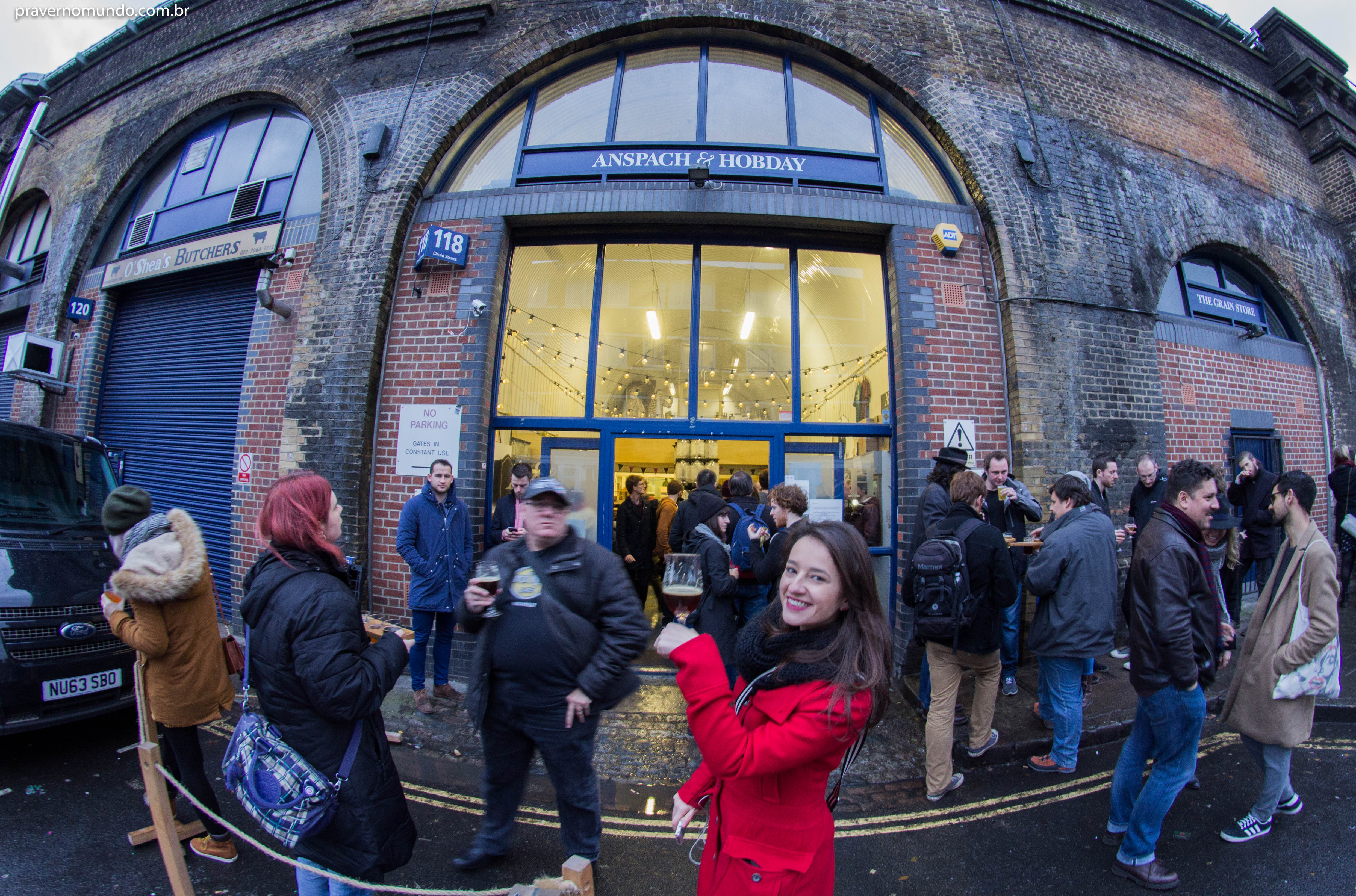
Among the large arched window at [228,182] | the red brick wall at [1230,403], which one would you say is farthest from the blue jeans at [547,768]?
the red brick wall at [1230,403]

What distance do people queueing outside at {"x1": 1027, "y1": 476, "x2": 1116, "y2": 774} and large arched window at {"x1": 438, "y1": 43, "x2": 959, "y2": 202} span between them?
4.34 meters

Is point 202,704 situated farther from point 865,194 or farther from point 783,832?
point 865,194

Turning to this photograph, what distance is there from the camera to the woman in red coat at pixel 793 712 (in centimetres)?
151

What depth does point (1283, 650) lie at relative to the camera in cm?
→ 297

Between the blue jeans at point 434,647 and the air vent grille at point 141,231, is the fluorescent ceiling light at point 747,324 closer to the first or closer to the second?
the blue jeans at point 434,647

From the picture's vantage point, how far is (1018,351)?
579cm

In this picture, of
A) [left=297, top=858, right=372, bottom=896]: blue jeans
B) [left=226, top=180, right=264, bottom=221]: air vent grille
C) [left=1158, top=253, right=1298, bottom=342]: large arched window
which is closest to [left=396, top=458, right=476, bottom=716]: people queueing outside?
[left=297, top=858, right=372, bottom=896]: blue jeans

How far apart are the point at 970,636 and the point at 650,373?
4056 mm

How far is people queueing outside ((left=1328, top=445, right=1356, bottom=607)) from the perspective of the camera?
6.49 metres

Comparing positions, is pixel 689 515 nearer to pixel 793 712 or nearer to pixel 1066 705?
pixel 1066 705

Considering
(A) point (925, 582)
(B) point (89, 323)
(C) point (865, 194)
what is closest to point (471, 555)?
(A) point (925, 582)

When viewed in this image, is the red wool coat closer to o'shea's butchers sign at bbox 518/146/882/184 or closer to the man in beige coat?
the man in beige coat

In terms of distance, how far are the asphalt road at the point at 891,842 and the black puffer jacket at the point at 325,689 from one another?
0.99 m

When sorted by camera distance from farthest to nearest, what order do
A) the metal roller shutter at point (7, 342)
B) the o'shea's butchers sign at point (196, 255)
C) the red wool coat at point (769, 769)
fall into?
the metal roller shutter at point (7, 342), the o'shea's butchers sign at point (196, 255), the red wool coat at point (769, 769)
